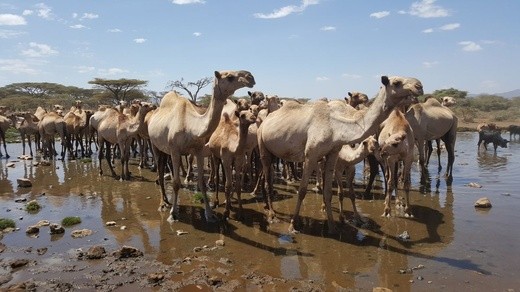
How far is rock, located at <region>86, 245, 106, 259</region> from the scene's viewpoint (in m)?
6.93

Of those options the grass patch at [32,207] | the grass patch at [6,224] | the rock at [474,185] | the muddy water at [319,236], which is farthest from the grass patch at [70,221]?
the rock at [474,185]

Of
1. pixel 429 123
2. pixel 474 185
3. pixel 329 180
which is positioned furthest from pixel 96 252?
pixel 429 123

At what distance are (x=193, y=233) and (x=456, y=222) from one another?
5524 mm

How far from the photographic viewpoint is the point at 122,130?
1481 centimetres

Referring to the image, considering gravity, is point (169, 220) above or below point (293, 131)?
below

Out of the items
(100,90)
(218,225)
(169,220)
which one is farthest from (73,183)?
(100,90)

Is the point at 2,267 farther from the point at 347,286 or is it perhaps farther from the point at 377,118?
the point at 377,118

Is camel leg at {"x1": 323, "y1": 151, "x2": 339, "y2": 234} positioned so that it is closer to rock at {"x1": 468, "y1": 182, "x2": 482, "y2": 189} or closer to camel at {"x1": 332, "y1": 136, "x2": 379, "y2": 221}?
camel at {"x1": 332, "y1": 136, "x2": 379, "y2": 221}

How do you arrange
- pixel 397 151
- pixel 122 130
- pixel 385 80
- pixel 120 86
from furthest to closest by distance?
pixel 120 86 → pixel 122 130 → pixel 397 151 → pixel 385 80

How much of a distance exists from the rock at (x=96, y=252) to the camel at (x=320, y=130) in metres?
3.57

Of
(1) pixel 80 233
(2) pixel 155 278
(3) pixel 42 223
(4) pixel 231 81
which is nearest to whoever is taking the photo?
(2) pixel 155 278

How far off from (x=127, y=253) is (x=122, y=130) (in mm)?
8585

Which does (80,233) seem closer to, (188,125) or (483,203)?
(188,125)

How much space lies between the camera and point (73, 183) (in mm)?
13883
